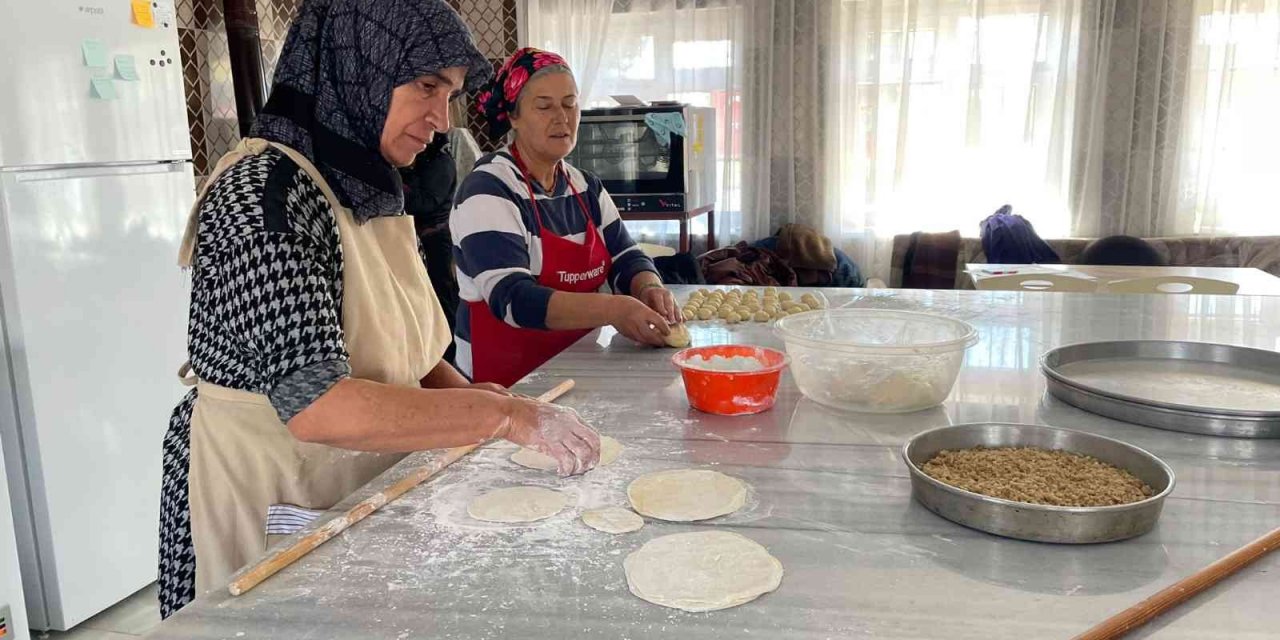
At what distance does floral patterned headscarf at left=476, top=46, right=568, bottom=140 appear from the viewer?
221 centimetres

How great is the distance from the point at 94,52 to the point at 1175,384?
291 cm

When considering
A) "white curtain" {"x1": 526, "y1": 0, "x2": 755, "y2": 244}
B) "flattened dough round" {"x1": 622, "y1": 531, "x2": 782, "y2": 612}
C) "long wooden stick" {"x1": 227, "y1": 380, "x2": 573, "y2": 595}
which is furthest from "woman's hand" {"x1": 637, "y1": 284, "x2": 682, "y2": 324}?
"white curtain" {"x1": 526, "y1": 0, "x2": 755, "y2": 244}

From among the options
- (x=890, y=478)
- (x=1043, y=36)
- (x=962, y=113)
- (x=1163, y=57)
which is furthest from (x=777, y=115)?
(x=890, y=478)

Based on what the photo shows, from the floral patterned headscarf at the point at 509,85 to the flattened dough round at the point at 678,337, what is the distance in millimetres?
713

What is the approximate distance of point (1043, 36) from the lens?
475 centimetres

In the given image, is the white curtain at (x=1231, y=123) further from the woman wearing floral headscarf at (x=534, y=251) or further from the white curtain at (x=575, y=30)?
the woman wearing floral headscarf at (x=534, y=251)

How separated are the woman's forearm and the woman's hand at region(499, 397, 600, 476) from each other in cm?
1

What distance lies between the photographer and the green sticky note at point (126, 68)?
2.67 metres

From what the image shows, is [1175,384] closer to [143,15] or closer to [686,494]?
[686,494]

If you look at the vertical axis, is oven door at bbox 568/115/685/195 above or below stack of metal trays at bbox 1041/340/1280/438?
above

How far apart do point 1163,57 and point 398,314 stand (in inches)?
187

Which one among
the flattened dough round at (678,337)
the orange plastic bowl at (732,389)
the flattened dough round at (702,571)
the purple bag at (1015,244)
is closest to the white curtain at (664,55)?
the purple bag at (1015,244)

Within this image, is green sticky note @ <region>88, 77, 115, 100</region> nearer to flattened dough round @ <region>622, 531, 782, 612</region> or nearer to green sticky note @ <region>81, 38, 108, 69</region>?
green sticky note @ <region>81, 38, 108, 69</region>

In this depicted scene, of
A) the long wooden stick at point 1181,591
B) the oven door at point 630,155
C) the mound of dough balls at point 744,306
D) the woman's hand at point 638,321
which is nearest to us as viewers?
the long wooden stick at point 1181,591
